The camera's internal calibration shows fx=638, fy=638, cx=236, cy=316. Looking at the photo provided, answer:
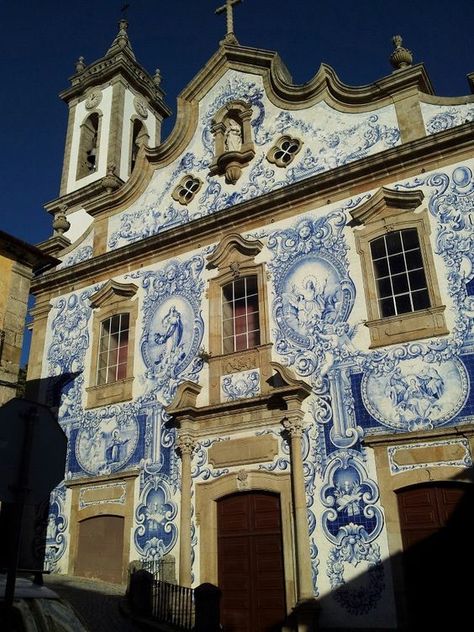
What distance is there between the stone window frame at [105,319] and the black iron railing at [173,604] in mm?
3745

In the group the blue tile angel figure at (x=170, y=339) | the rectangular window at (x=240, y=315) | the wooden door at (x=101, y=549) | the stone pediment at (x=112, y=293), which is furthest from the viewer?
the stone pediment at (x=112, y=293)

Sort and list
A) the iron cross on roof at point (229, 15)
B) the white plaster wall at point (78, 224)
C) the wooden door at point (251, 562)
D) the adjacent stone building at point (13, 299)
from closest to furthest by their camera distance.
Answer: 1. the wooden door at point (251, 562)
2. the adjacent stone building at point (13, 299)
3. the iron cross on roof at point (229, 15)
4. the white plaster wall at point (78, 224)

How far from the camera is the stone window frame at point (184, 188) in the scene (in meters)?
13.5

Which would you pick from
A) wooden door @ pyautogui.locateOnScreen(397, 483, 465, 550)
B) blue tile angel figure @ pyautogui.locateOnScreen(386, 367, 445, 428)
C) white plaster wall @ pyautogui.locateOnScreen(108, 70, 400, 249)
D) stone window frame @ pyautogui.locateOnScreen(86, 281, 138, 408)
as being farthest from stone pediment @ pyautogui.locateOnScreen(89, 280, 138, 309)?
wooden door @ pyautogui.locateOnScreen(397, 483, 465, 550)

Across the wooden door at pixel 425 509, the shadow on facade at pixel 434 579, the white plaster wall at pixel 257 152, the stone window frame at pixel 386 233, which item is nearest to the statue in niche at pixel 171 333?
the white plaster wall at pixel 257 152

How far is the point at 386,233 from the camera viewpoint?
34.6 ft

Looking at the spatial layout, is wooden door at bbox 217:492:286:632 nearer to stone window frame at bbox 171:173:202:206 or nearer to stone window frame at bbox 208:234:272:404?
stone window frame at bbox 208:234:272:404

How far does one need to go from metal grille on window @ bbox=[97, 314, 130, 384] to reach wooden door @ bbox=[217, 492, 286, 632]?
379cm

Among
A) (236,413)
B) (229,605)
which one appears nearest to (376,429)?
(236,413)

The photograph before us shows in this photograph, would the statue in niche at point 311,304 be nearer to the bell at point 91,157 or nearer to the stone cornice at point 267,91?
the stone cornice at point 267,91

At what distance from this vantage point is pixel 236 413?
35.3 feet

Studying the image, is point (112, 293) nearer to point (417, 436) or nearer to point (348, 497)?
point (348, 497)

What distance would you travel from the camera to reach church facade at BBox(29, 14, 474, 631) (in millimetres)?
9172

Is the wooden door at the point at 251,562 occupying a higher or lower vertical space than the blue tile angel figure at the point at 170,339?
lower
